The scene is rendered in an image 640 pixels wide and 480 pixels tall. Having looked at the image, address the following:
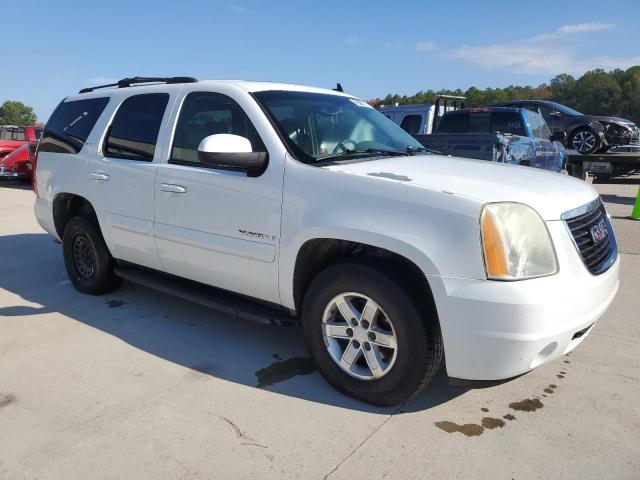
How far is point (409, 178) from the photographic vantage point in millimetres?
2834

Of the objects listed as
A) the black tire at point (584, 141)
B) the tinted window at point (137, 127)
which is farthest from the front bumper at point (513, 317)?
the black tire at point (584, 141)

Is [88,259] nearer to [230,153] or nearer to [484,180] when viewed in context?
[230,153]

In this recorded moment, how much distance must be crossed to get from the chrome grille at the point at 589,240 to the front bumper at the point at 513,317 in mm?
83

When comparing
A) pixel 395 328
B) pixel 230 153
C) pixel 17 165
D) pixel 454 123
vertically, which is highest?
pixel 454 123

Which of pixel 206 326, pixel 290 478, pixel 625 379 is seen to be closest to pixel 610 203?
pixel 625 379

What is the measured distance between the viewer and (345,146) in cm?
356

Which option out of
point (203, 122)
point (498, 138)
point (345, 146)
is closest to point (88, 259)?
Answer: point (203, 122)

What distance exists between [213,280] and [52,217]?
2.37 m

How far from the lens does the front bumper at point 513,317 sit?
8.07 ft

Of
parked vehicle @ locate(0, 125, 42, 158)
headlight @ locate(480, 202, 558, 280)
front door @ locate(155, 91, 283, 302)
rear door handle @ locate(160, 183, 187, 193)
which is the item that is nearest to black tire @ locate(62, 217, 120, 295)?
front door @ locate(155, 91, 283, 302)

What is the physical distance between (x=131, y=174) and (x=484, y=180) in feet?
8.71

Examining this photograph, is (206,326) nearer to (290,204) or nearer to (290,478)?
(290,204)

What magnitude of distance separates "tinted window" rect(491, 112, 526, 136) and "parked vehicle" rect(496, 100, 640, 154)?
4.76 m

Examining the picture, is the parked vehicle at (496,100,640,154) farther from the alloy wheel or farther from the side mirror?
the alloy wheel
